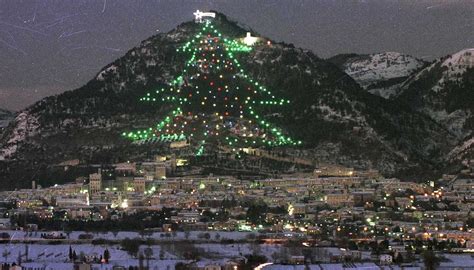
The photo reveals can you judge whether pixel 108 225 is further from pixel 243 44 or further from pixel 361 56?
pixel 361 56

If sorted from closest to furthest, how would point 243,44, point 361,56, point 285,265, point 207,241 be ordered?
point 285,265
point 207,241
point 243,44
point 361,56

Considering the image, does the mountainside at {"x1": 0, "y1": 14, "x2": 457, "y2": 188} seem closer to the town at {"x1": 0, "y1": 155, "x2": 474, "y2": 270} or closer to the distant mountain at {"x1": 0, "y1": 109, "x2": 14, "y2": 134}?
the town at {"x1": 0, "y1": 155, "x2": 474, "y2": 270}

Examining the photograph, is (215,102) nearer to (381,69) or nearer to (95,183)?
(95,183)

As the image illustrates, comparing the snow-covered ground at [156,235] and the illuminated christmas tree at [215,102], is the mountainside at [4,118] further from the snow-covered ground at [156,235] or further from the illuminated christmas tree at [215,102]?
the snow-covered ground at [156,235]

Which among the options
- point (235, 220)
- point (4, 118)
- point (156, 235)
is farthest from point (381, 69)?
point (156, 235)

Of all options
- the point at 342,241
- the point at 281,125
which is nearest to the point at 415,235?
the point at 342,241

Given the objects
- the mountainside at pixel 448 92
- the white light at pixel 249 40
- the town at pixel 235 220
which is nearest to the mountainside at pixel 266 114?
the white light at pixel 249 40
